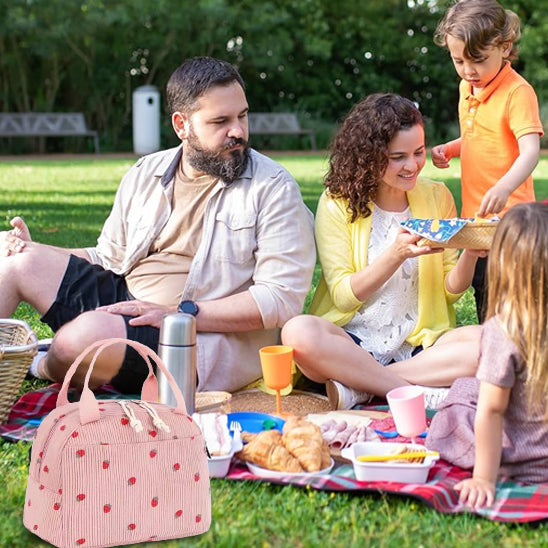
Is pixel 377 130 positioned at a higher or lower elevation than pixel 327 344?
higher

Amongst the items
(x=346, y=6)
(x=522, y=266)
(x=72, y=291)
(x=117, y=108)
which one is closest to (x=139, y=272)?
(x=72, y=291)

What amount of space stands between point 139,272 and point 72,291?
28 cm

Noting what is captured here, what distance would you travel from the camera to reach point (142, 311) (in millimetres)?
3844

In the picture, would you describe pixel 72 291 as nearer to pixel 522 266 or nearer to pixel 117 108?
pixel 522 266

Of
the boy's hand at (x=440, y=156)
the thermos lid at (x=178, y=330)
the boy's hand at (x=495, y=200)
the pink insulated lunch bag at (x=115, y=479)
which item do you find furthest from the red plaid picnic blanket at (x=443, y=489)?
the boy's hand at (x=440, y=156)

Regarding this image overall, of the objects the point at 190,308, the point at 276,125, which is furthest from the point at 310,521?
the point at 276,125

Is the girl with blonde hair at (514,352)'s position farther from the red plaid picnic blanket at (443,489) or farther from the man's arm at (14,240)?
the man's arm at (14,240)

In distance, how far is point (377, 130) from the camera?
405 centimetres

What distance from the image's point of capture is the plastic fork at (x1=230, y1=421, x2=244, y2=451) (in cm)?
319

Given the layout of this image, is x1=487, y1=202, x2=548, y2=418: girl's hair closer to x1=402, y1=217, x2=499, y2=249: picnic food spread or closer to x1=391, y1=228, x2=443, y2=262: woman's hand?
x1=402, y1=217, x2=499, y2=249: picnic food spread

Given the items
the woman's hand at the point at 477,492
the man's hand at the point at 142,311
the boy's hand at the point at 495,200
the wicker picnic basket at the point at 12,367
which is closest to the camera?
the woman's hand at the point at 477,492

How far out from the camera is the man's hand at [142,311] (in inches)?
150

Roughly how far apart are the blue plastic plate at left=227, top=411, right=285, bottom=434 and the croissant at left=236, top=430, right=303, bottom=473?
301 mm

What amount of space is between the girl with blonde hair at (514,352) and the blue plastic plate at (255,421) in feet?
2.53
